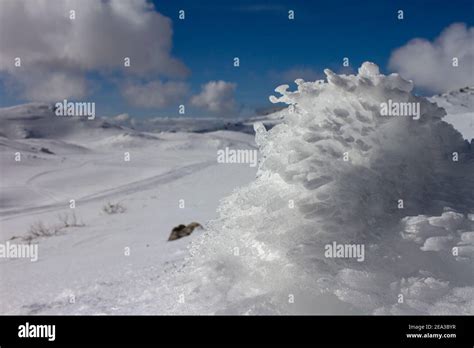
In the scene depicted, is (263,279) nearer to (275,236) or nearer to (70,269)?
(275,236)

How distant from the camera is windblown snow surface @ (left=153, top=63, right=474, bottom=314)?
1.83m

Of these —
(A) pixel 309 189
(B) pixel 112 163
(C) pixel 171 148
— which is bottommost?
(A) pixel 309 189

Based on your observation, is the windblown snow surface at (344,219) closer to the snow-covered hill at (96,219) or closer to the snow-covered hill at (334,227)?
the snow-covered hill at (334,227)

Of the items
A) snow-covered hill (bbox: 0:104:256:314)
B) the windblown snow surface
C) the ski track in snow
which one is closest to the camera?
the windblown snow surface

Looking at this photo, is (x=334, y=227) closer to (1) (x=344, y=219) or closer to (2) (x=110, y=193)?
(1) (x=344, y=219)

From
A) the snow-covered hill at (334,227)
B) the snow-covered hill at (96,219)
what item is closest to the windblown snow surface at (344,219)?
the snow-covered hill at (334,227)

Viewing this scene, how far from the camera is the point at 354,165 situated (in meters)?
2.10

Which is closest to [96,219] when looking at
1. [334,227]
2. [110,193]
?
[110,193]

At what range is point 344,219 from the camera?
1.95 m

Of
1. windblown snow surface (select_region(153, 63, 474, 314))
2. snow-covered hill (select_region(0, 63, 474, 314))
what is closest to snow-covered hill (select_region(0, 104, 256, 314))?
snow-covered hill (select_region(0, 63, 474, 314))

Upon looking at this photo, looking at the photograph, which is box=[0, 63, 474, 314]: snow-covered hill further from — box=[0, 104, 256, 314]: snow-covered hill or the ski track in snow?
the ski track in snow

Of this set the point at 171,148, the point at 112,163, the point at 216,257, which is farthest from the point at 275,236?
the point at 171,148
